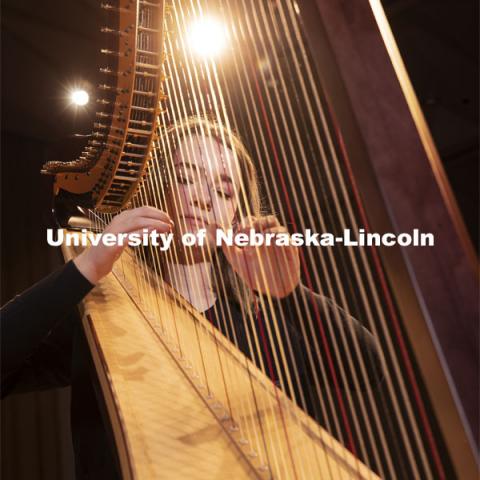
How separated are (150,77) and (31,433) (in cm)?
235

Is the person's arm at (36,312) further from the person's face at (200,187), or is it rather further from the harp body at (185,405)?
the person's face at (200,187)

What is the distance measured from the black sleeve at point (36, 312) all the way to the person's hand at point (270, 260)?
283mm

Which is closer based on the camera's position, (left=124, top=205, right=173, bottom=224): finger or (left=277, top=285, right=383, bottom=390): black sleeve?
(left=277, top=285, right=383, bottom=390): black sleeve

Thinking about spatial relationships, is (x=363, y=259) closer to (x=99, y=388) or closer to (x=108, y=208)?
(x=99, y=388)

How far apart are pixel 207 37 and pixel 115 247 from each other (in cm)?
40

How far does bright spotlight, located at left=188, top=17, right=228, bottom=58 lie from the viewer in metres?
0.78

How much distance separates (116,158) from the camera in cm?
108

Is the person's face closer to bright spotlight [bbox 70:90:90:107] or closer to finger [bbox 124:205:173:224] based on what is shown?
finger [bbox 124:205:173:224]

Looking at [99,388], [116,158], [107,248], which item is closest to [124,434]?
[99,388]

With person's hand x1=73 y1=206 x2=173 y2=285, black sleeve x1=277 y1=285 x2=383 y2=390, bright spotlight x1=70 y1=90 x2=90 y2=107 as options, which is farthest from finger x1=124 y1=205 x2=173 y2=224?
bright spotlight x1=70 y1=90 x2=90 y2=107

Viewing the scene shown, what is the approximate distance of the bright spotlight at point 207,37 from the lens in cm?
78

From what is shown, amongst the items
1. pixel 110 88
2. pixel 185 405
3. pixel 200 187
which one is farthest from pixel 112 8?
pixel 185 405

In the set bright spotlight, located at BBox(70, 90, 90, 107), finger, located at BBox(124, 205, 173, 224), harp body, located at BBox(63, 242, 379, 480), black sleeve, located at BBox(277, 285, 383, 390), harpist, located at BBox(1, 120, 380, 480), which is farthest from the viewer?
bright spotlight, located at BBox(70, 90, 90, 107)

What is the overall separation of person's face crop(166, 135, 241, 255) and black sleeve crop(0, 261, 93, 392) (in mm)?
231
